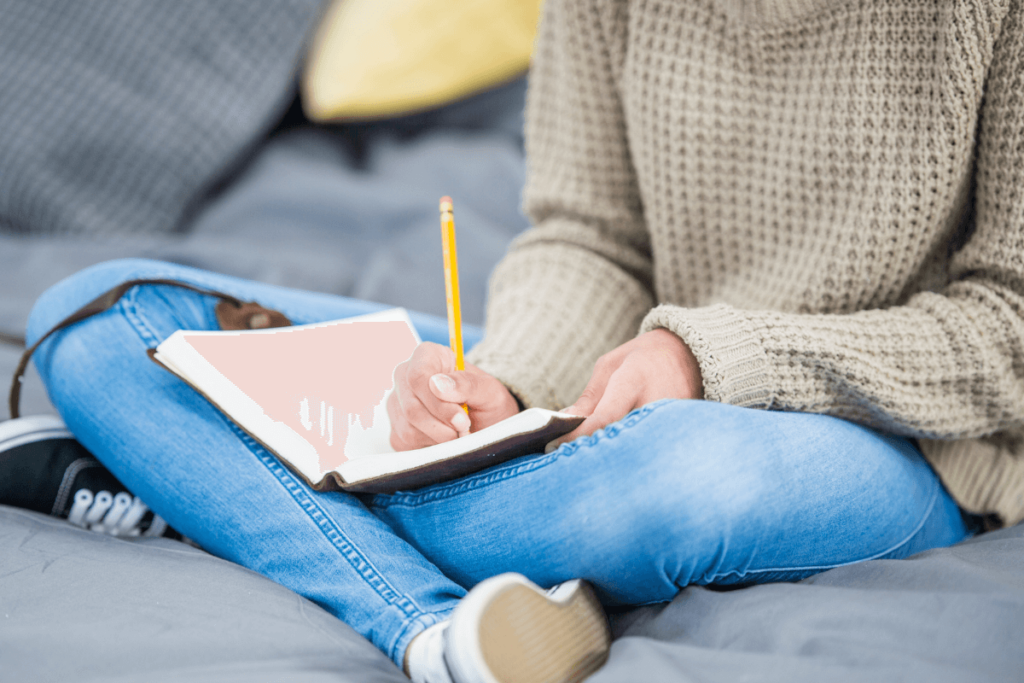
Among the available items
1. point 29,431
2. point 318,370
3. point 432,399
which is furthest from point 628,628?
point 29,431

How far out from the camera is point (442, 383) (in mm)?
501

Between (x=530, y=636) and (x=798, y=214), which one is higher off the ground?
(x=798, y=214)

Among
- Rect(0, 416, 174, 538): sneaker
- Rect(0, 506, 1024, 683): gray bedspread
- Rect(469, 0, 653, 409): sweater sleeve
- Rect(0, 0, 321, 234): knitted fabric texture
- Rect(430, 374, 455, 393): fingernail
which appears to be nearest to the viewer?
Rect(0, 506, 1024, 683): gray bedspread

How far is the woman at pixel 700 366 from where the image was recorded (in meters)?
0.46

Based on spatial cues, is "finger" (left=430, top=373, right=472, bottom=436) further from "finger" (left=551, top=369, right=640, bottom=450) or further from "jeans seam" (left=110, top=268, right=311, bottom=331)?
"jeans seam" (left=110, top=268, right=311, bottom=331)

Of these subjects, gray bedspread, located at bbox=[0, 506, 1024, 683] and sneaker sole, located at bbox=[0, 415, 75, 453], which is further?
sneaker sole, located at bbox=[0, 415, 75, 453]

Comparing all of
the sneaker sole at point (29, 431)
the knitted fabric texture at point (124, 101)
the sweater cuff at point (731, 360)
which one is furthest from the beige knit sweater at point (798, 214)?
the knitted fabric texture at point (124, 101)

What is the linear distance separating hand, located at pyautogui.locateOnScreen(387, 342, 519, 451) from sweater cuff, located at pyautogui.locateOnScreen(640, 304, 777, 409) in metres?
0.17

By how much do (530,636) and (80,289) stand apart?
1.75 feet

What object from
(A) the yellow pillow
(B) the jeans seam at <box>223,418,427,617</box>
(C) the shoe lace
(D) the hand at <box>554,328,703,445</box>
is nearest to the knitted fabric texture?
(A) the yellow pillow

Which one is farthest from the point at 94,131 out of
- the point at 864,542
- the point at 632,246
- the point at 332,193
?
the point at 864,542

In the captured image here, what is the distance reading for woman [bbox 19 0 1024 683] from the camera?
0.46 meters

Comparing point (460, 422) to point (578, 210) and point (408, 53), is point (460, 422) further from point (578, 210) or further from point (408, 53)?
point (408, 53)

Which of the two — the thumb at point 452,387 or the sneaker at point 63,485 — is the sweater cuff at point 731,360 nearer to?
the thumb at point 452,387
